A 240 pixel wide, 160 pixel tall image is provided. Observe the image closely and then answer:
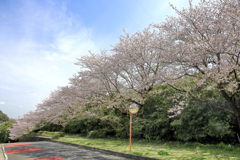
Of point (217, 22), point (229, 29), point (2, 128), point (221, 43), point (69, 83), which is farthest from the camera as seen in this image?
point (2, 128)

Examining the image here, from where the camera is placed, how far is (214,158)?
5.70 meters

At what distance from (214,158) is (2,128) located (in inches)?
1572

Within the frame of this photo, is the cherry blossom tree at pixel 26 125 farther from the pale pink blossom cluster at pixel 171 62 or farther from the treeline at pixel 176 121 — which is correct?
the treeline at pixel 176 121

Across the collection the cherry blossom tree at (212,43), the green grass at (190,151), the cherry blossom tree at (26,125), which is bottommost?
the green grass at (190,151)

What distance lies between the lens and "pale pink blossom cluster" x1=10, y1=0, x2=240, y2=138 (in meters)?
5.64

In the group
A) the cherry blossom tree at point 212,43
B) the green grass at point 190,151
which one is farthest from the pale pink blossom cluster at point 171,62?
the green grass at point 190,151

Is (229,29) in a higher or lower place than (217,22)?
lower

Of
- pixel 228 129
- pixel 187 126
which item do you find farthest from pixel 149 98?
pixel 228 129

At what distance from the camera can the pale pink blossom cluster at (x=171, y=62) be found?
5.64 meters

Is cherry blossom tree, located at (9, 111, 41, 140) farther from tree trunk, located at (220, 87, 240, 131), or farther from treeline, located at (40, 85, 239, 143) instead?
tree trunk, located at (220, 87, 240, 131)

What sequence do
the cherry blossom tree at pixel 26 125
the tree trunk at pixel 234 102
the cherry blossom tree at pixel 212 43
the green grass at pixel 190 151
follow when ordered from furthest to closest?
1. the cherry blossom tree at pixel 26 125
2. the tree trunk at pixel 234 102
3. the green grass at pixel 190 151
4. the cherry blossom tree at pixel 212 43

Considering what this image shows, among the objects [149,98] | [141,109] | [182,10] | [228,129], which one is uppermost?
[182,10]

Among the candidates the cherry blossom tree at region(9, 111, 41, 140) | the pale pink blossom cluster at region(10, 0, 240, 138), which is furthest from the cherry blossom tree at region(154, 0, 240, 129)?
the cherry blossom tree at region(9, 111, 41, 140)

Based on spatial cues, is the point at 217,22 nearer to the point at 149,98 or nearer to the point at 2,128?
the point at 149,98
